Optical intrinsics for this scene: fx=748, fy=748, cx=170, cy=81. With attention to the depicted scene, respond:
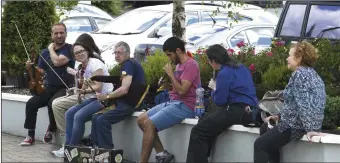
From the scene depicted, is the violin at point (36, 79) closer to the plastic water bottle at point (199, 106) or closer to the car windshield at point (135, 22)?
the plastic water bottle at point (199, 106)

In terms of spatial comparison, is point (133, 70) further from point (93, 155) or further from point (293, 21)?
point (293, 21)

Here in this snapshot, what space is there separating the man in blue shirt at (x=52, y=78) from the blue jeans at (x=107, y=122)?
1.22 metres

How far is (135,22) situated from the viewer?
14.9 meters

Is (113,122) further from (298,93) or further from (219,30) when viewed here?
(219,30)

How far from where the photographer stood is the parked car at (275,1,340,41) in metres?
11.5

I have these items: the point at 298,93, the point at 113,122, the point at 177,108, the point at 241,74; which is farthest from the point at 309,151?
the point at 113,122


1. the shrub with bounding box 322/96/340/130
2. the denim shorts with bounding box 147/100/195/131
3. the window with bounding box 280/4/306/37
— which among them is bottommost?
the denim shorts with bounding box 147/100/195/131

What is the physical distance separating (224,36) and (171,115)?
571cm

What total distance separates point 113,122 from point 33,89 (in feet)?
5.88

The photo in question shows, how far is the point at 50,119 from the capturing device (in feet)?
32.9

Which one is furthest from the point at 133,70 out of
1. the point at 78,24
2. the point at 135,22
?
the point at 78,24

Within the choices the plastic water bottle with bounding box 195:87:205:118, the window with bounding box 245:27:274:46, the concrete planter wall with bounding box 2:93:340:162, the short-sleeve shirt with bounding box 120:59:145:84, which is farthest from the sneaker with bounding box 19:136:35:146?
the window with bounding box 245:27:274:46

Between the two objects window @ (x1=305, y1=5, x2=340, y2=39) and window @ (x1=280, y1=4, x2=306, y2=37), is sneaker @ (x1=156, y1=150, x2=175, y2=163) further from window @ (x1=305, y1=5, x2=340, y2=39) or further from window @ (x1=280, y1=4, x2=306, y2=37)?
window @ (x1=280, y1=4, x2=306, y2=37)

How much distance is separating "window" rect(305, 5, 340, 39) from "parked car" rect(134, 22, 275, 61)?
1.39 meters
